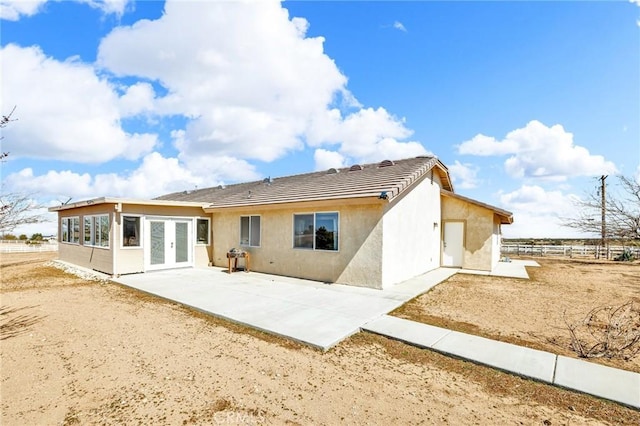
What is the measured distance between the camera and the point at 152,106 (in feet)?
41.9

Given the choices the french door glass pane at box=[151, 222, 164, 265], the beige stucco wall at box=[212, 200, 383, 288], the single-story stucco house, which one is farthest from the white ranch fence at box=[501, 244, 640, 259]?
the french door glass pane at box=[151, 222, 164, 265]

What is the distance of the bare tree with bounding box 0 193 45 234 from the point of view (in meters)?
4.77

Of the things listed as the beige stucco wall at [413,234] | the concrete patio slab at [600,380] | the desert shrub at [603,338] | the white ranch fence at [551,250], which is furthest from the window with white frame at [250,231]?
the white ranch fence at [551,250]

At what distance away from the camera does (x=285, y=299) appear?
8117mm

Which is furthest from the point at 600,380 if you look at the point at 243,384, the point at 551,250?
the point at 551,250

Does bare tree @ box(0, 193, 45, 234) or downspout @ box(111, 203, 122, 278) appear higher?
bare tree @ box(0, 193, 45, 234)

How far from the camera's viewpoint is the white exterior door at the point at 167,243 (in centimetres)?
1245

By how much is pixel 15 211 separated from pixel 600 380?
9063mm

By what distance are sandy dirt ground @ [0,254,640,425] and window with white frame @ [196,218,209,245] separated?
26.4 ft

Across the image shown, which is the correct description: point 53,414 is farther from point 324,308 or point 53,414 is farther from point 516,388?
point 516,388

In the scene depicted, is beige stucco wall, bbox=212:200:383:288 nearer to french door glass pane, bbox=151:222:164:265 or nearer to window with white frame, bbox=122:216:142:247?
french door glass pane, bbox=151:222:164:265

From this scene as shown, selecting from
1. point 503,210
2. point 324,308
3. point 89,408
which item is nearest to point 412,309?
point 324,308

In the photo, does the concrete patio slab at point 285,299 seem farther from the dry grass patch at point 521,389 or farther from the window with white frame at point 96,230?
the window with white frame at point 96,230

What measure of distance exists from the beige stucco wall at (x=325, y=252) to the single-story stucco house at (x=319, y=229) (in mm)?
32
